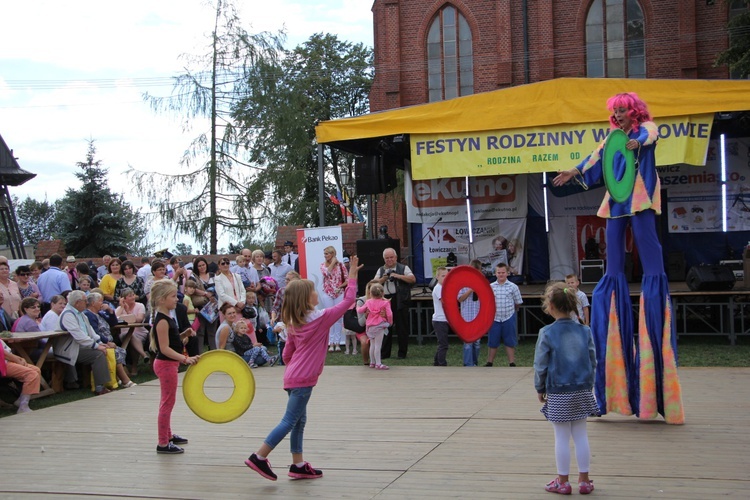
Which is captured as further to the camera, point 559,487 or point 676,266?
point 676,266

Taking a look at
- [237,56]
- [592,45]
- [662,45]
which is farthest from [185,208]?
[662,45]

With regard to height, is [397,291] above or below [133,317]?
above

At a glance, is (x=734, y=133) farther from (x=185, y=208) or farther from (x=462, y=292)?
(x=185, y=208)

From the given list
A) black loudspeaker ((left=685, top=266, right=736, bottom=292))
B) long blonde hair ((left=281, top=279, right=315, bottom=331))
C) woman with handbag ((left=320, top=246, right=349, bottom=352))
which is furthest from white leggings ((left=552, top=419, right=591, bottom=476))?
black loudspeaker ((left=685, top=266, right=736, bottom=292))

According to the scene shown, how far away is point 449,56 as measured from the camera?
3538cm

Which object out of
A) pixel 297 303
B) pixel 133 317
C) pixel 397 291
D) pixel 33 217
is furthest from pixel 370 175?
pixel 33 217

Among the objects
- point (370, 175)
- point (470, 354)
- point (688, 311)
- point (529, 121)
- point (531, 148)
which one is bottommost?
point (470, 354)

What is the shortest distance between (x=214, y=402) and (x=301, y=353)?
47.8 inches

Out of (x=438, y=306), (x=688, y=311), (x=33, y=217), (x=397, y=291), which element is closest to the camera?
(x=438, y=306)

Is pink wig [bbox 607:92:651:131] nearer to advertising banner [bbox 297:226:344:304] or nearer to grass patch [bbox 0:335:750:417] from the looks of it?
grass patch [bbox 0:335:750:417]

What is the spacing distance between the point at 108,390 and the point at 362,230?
29.8ft

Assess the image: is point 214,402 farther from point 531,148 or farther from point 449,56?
point 449,56

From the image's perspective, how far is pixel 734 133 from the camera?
17641 mm

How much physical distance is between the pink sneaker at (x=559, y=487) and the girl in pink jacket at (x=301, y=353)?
1.74m
